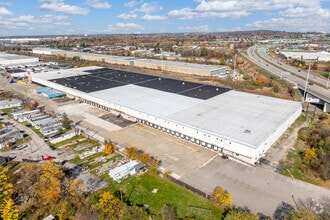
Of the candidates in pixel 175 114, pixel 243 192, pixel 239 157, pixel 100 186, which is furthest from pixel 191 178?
pixel 175 114

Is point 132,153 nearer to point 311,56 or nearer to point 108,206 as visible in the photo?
point 108,206

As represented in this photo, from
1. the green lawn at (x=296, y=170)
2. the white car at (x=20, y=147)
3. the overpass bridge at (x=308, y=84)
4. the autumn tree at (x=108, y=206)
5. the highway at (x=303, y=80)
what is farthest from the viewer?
the highway at (x=303, y=80)

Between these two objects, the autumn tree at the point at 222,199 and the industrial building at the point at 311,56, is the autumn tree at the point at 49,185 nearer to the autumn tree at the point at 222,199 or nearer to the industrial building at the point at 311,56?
the autumn tree at the point at 222,199

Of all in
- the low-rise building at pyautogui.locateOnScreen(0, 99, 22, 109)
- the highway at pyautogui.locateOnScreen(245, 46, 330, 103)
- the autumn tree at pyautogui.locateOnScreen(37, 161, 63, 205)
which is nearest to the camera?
the autumn tree at pyautogui.locateOnScreen(37, 161, 63, 205)

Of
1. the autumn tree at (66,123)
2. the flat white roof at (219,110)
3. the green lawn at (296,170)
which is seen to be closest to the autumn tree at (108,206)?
the flat white roof at (219,110)

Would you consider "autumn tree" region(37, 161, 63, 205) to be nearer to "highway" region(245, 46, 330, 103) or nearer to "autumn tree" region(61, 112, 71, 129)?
"autumn tree" region(61, 112, 71, 129)

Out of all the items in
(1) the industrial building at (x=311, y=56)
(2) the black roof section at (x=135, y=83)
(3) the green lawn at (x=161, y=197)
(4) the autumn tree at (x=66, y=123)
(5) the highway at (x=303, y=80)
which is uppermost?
(1) the industrial building at (x=311, y=56)

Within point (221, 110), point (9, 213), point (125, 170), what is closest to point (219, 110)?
point (221, 110)

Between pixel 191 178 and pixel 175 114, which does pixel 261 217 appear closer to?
pixel 191 178

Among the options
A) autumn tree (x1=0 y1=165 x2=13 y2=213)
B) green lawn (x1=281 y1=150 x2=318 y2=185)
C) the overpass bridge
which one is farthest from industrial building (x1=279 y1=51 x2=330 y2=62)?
autumn tree (x1=0 y1=165 x2=13 y2=213)
